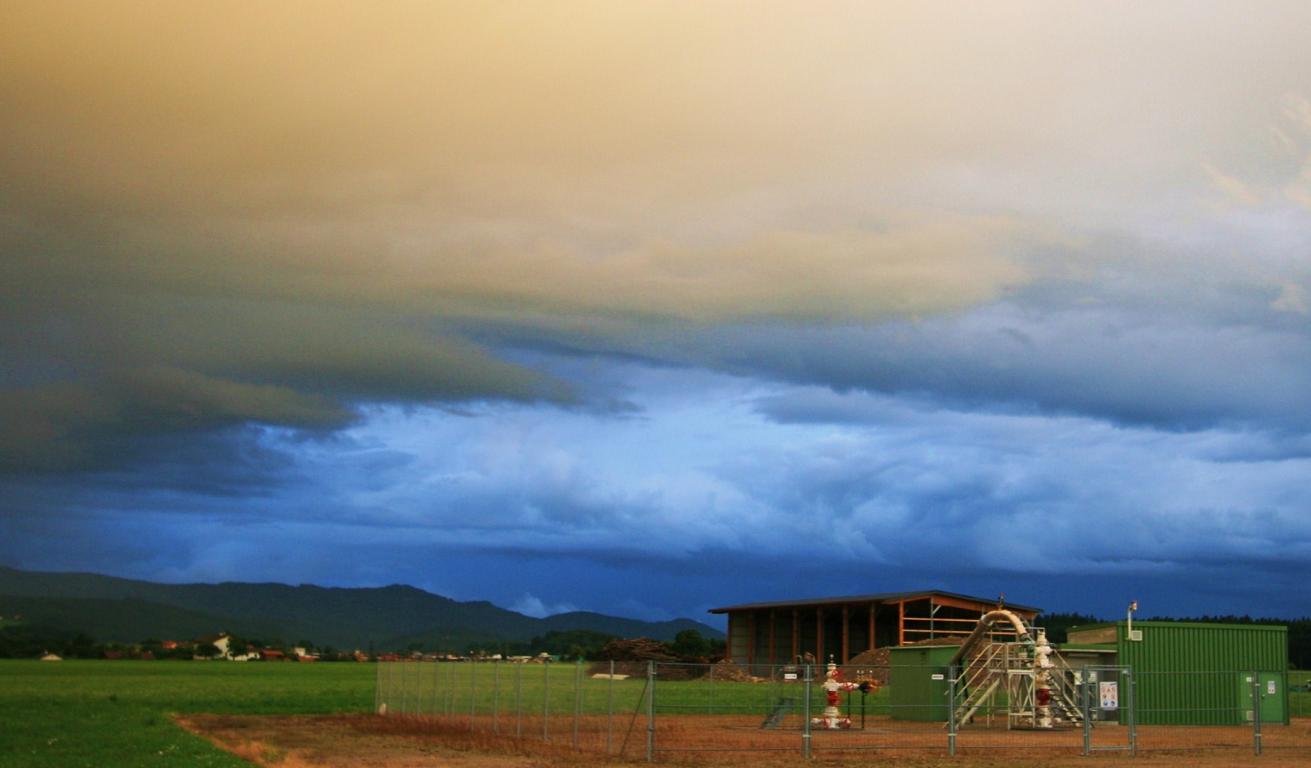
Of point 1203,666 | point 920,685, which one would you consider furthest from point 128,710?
point 1203,666

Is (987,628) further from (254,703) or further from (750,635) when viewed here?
(750,635)

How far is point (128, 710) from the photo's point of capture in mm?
51344

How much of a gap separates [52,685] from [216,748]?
5215cm

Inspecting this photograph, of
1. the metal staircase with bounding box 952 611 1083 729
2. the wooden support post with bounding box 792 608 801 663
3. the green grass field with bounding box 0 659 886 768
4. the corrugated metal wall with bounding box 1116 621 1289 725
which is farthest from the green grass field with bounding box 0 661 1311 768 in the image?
the wooden support post with bounding box 792 608 801 663

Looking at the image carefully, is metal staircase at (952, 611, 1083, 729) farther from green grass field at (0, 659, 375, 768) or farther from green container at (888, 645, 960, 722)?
green grass field at (0, 659, 375, 768)

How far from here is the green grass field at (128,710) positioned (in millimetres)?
30828

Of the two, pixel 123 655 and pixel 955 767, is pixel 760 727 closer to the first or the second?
pixel 955 767

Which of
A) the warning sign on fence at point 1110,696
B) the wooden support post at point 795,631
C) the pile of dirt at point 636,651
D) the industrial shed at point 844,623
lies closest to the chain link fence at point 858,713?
the warning sign on fence at point 1110,696

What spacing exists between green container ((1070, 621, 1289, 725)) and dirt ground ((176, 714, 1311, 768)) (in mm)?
3387

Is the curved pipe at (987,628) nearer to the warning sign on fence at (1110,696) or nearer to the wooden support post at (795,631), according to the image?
the warning sign on fence at (1110,696)

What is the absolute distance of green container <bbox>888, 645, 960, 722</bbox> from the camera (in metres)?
49.2

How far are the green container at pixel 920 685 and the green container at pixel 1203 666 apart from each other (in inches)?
217

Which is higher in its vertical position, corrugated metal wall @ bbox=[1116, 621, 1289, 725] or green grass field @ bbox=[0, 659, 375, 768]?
corrugated metal wall @ bbox=[1116, 621, 1289, 725]

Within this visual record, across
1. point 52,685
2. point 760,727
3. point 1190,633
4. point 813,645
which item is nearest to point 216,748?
point 760,727
